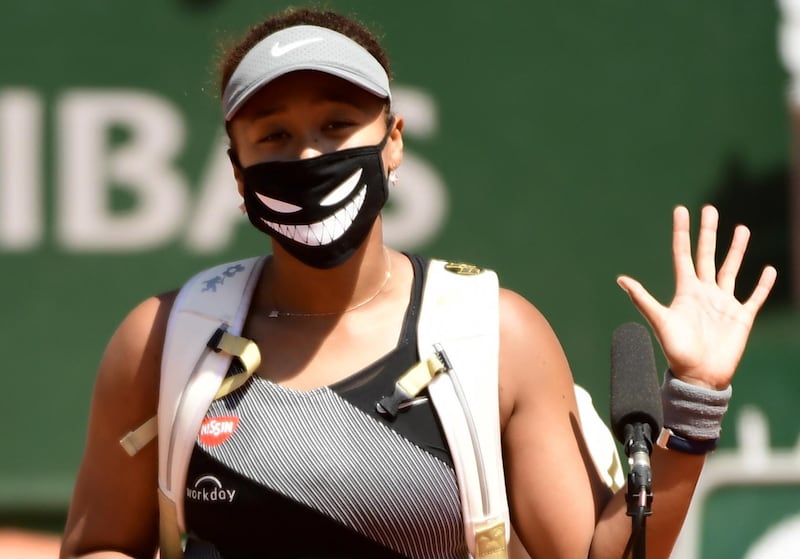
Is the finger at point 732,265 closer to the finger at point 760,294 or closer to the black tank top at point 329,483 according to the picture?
the finger at point 760,294

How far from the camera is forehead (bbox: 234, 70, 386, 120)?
8.59 ft

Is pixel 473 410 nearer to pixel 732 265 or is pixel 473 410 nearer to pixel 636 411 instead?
pixel 636 411

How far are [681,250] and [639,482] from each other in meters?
0.50

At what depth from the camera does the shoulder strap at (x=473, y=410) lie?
250 cm

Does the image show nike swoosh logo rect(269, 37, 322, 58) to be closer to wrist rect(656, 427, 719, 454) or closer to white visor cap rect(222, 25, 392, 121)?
white visor cap rect(222, 25, 392, 121)

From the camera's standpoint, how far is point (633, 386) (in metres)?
2.43

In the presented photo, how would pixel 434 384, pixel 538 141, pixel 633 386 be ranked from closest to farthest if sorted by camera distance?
pixel 633 386, pixel 434 384, pixel 538 141

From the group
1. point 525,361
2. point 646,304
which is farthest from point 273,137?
point 646,304

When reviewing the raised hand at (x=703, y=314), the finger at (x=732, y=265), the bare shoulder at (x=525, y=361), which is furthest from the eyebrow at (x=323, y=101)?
the finger at (x=732, y=265)

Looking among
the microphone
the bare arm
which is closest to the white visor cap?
the bare arm

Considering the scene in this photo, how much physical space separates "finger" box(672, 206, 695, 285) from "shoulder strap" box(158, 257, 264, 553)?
82 cm

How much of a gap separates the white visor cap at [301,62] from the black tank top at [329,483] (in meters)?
0.56

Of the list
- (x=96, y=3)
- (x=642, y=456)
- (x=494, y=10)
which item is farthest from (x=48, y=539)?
(x=642, y=456)

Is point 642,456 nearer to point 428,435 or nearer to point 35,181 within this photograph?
→ point 428,435
